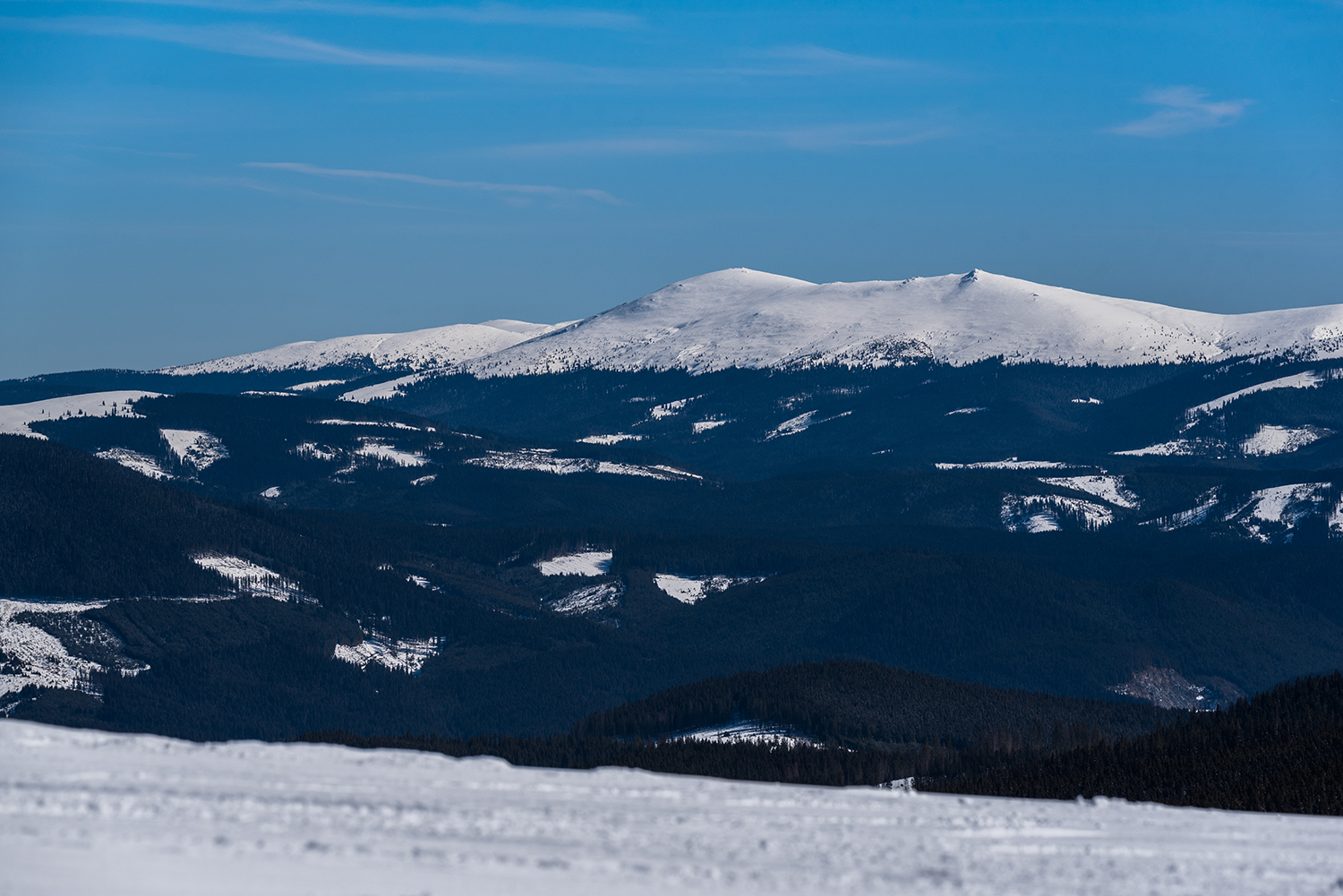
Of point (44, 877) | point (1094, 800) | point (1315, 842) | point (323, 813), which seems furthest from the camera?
point (1094, 800)

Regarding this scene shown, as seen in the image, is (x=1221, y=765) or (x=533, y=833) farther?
(x=1221, y=765)

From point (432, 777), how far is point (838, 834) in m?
12.3

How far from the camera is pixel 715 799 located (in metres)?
49.7

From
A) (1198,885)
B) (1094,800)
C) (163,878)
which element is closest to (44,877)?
(163,878)

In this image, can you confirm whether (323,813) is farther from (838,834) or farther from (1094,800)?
(1094,800)

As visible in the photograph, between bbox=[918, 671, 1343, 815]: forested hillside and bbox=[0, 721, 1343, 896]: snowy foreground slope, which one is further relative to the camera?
bbox=[918, 671, 1343, 815]: forested hillside

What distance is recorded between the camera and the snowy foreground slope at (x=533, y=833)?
3859 centimetres

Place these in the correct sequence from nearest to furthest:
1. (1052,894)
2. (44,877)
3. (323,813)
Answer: (44,877), (1052,894), (323,813)

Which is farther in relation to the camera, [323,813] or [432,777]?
[432,777]

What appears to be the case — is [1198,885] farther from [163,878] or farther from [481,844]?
[163,878]

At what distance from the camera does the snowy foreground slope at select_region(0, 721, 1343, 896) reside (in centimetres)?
3859

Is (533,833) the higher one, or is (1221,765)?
(533,833)

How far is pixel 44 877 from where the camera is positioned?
3672 centimetres

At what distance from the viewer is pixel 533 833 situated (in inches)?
1689
